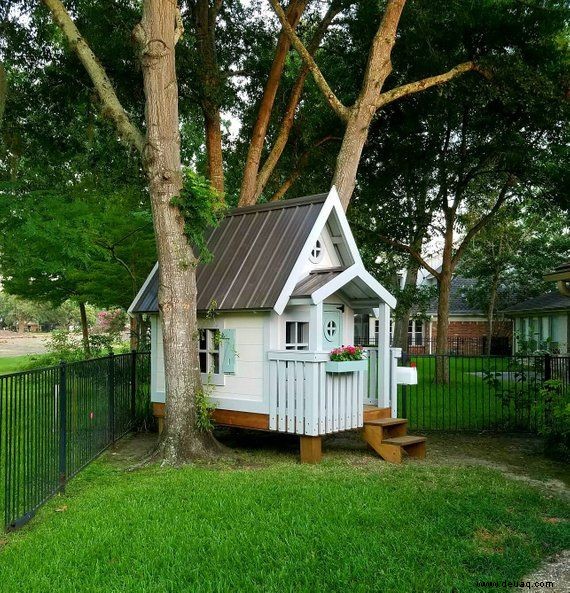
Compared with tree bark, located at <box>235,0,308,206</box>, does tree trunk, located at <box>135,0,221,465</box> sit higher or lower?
lower

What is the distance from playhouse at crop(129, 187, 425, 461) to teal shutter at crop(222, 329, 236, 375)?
0.05 ft

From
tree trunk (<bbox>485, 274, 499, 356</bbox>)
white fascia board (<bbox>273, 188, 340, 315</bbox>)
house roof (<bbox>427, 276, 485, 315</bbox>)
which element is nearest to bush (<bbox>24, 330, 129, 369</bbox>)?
white fascia board (<bbox>273, 188, 340, 315</bbox>)

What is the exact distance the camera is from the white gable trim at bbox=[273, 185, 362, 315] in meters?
8.65

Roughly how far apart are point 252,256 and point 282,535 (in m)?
5.24

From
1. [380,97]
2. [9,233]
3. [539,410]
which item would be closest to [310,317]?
[539,410]

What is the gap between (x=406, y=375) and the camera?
10.0m

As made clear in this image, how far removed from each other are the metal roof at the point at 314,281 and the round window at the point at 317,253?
25 cm

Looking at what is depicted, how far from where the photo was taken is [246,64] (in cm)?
1593

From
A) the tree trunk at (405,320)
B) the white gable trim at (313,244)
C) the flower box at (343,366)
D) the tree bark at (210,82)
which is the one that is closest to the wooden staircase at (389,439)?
the flower box at (343,366)

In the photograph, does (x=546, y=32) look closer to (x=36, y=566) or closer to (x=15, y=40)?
(x=15, y=40)

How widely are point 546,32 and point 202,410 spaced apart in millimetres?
11676

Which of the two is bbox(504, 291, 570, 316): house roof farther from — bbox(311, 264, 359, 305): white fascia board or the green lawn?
the green lawn

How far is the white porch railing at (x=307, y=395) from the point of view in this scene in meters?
8.48

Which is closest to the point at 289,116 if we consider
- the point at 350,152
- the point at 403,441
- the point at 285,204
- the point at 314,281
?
the point at 350,152
